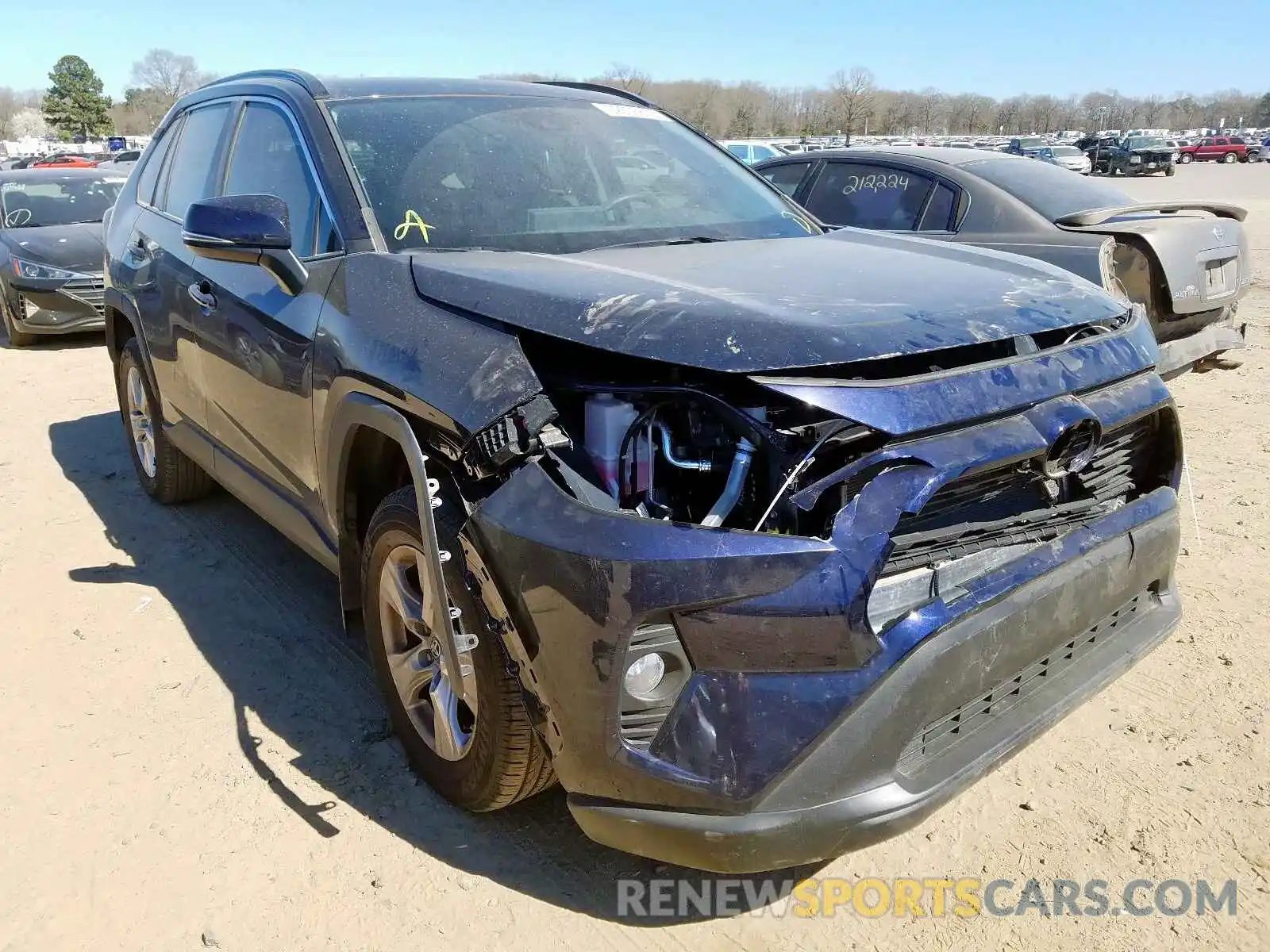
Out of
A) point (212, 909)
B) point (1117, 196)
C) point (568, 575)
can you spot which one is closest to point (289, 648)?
point (212, 909)

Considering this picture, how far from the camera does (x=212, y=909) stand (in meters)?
2.37

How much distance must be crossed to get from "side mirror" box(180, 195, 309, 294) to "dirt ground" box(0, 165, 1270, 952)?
1.39 m

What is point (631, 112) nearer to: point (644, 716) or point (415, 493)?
point (415, 493)

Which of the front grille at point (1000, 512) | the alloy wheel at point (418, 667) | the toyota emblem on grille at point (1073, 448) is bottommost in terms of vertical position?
the alloy wheel at point (418, 667)

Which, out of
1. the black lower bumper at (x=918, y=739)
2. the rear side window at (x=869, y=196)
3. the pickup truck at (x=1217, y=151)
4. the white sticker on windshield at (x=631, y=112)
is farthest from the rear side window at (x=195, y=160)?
the pickup truck at (x=1217, y=151)

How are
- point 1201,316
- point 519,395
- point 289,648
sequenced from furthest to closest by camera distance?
1. point 1201,316
2. point 289,648
3. point 519,395

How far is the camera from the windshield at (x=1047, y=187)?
6.11 metres

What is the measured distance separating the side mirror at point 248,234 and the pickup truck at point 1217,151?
201ft

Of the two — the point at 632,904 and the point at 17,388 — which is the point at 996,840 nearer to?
the point at 632,904

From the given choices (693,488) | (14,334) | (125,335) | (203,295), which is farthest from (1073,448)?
(14,334)

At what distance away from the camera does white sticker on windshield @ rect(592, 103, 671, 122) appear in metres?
3.79

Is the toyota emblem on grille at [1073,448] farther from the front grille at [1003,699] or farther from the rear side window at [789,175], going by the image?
the rear side window at [789,175]

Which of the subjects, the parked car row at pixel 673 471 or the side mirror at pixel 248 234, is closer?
the parked car row at pixel 673 471

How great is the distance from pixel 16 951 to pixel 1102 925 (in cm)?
248
